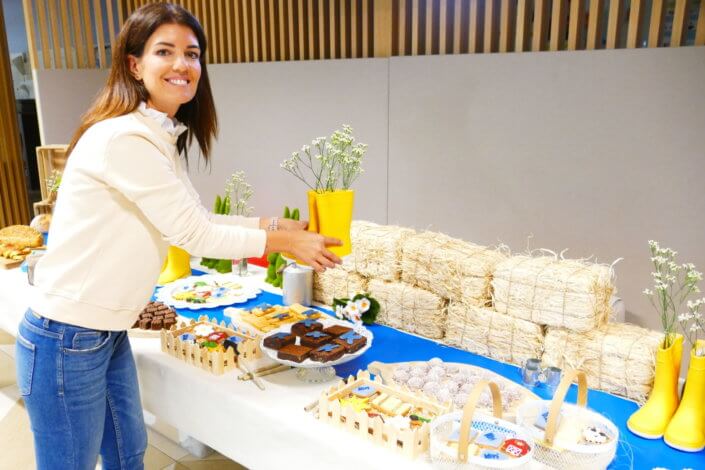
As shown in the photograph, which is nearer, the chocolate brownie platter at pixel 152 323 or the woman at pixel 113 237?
the woman at pixel 113 237

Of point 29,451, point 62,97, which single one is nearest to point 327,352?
point 29,451

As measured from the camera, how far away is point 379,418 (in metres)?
1.52

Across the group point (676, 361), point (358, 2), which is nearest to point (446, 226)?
point (358, 2)

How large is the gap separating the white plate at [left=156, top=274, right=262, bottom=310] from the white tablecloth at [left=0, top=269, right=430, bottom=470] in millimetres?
389

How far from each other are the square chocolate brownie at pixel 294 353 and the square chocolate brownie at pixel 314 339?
0.03 m

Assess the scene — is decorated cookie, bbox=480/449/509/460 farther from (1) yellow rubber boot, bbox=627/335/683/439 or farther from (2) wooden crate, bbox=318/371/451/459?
(1) yellow rubber boot, bbox=627/335/683/439

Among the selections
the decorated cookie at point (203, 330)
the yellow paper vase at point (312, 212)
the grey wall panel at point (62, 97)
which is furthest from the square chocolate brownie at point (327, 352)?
the grey wall panel at point (62, 97)

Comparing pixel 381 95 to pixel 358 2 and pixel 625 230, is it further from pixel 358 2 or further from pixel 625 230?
pixel 625 230

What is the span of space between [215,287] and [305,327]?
35.2 inches

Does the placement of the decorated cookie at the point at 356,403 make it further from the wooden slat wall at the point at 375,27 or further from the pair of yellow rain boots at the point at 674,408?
the wooden slat wall at the point at 375,27

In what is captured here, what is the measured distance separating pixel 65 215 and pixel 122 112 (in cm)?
31

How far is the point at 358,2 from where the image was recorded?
4305mm

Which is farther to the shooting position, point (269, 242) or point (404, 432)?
point (269, 242)

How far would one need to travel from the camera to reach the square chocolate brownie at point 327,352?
178 centimetres
